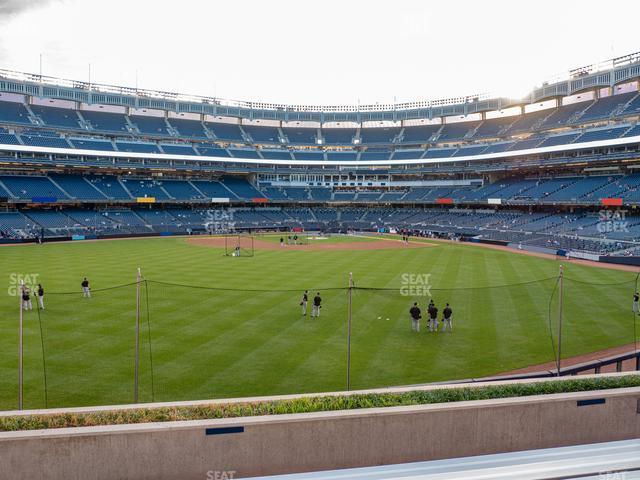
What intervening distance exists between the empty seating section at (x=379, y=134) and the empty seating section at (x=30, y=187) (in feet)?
212

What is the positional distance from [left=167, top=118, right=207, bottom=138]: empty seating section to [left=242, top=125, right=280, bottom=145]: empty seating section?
1091 centimetres

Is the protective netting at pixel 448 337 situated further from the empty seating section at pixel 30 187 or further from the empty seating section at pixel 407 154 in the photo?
the empty seating section at pixel 407 154

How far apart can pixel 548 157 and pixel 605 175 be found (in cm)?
945

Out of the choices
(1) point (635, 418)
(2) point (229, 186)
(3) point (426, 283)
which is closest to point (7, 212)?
(2) point (229, 186)

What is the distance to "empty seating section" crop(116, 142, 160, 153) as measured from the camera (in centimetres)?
8412

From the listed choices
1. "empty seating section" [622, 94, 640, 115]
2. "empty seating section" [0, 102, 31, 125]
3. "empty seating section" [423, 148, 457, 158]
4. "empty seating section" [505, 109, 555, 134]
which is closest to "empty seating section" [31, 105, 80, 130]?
"empty seating section" [0, 102, 31, 125]

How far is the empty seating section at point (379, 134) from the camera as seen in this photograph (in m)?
106

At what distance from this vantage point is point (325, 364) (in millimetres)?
15820

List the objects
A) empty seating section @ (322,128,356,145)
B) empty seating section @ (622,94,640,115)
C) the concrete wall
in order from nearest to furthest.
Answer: the concrete wall, empty seating section @ (622,94,640,115), empty seating section @ (322,128,356,145)

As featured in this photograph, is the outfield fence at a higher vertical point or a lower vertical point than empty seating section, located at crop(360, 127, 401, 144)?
lower

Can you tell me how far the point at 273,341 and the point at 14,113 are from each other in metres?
81.2

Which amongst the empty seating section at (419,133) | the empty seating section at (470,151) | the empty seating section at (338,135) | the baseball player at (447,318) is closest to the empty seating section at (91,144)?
the empty seating section at (338,135)

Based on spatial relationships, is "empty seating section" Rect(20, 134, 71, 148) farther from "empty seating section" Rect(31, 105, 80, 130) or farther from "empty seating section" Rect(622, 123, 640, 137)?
"empty seating section" Rect(622, 123, 640, 137)

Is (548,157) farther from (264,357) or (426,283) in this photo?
(264,357)
